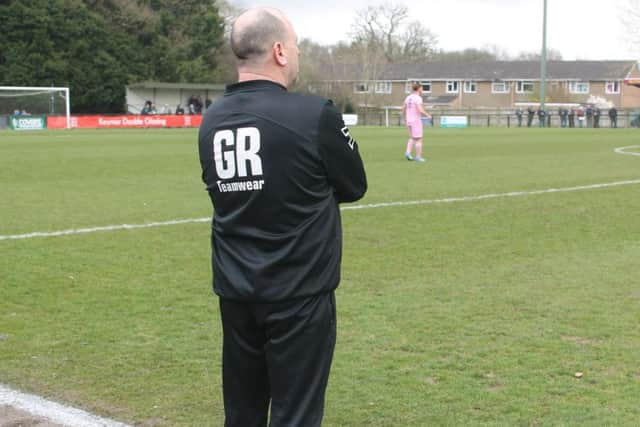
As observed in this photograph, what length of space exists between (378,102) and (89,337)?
70994 mm

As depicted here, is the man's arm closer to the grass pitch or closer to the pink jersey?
the grass pitch

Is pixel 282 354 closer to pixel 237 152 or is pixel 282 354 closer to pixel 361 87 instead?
pixel 237 152

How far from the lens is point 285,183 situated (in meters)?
2.78

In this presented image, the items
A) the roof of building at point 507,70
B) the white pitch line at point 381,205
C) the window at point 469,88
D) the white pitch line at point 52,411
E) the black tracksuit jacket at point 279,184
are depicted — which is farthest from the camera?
the window at point 469,88

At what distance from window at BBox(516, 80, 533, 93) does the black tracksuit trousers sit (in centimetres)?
9573

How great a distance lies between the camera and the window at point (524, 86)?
3744 inches

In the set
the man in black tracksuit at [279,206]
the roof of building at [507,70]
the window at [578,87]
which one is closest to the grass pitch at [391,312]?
the man in black tracksuit at [279,206]

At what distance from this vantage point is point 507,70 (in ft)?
317

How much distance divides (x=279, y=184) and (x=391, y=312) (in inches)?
145

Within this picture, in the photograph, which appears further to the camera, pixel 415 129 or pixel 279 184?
pixel 415 129

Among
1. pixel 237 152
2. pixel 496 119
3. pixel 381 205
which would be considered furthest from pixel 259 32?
pixel 496 119

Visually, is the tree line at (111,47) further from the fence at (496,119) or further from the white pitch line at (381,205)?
the white pitch line at (381,205)

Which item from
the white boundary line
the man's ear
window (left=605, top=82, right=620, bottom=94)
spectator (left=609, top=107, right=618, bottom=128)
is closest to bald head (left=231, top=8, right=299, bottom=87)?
the man's ear

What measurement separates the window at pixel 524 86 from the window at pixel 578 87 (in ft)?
14.3
